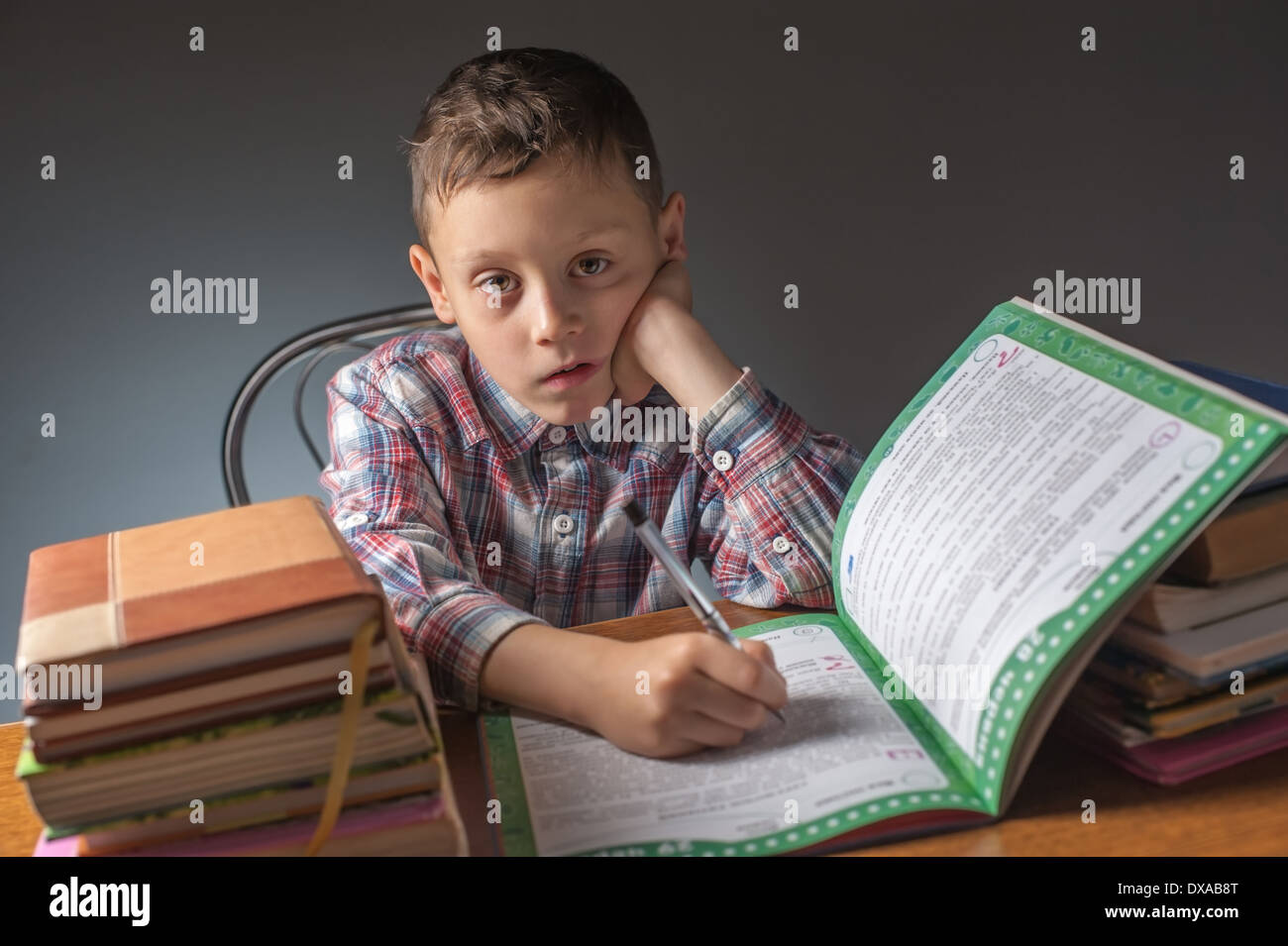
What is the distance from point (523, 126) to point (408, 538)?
38 cm

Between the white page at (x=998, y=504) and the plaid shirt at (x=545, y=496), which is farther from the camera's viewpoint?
the plaid shirt at (x=545, y=496)

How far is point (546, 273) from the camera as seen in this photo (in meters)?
0.94

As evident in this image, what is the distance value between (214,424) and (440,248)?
4.29 ft

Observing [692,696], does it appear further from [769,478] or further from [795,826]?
[769,478]

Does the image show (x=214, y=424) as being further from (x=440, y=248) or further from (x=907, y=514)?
(x=907, y=514)

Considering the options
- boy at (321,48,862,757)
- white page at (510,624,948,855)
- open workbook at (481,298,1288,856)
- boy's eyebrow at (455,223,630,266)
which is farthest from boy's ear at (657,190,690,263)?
white page at (510,624,948,855)

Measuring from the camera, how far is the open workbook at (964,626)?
551 mm

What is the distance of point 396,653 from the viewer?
1.86 feet

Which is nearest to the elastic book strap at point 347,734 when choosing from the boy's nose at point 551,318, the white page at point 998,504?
the white page at point 998,504

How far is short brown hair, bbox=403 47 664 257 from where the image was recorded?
0.97 m

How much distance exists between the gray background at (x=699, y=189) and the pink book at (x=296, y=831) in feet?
5.56

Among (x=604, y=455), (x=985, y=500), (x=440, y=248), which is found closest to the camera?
(x=985, y=500)

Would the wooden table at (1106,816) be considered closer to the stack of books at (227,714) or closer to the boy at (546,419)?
the stack of books at (227,714)
